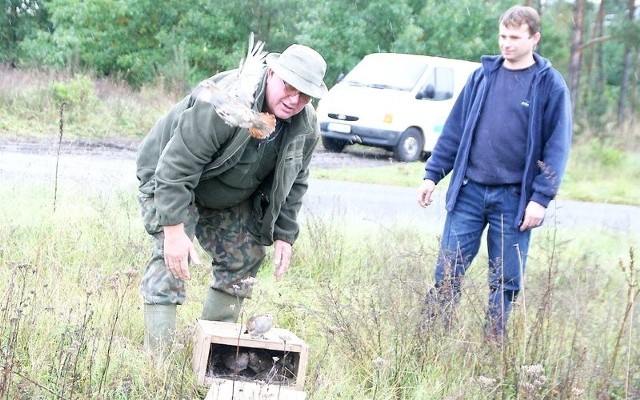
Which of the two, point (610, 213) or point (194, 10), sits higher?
point (194, 10)

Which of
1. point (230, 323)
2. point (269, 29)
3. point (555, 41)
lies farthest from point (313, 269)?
point (555, 41)

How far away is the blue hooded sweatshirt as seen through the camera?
15.1 ft

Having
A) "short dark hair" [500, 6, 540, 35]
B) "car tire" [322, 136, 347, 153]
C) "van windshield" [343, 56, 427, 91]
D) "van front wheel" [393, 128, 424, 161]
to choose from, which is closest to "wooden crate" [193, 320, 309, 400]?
"short dark hair" [500, 6, 540, 35]

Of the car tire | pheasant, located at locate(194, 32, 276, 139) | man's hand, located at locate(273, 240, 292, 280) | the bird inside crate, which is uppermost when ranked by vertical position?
pheasant, located at locate(194, 32, 276, 139)

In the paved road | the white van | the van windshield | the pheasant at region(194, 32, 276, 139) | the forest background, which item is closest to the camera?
the pheasant at region(194, 32, 276, 139)

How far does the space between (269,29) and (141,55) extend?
153 inches

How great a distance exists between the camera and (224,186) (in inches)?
166

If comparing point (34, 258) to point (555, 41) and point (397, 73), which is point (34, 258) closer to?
point (397, 73)

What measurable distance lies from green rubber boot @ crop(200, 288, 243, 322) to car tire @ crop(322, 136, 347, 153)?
11869 millimetres

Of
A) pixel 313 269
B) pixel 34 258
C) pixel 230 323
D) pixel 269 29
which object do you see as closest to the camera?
pixel 230 323

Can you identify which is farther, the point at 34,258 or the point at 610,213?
the point at 610,213

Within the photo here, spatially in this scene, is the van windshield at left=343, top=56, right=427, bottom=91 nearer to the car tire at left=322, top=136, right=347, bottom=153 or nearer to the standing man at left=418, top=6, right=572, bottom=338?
the car tire at left=322, top=136, right=347, bottom=153

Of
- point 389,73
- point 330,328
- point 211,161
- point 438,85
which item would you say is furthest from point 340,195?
point 438,85

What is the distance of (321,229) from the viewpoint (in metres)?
6.33
